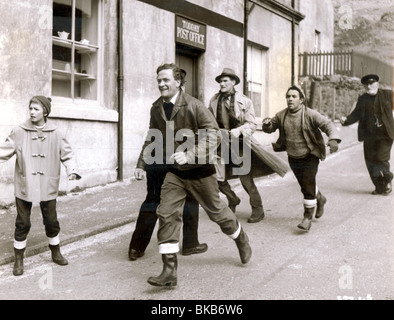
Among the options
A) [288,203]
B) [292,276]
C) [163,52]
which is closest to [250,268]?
[292,276]

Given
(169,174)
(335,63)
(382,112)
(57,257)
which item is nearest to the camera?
(169,174)

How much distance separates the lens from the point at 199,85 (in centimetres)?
1166

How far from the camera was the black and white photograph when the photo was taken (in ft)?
13.7

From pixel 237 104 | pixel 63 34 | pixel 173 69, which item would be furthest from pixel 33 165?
pixel 63 34

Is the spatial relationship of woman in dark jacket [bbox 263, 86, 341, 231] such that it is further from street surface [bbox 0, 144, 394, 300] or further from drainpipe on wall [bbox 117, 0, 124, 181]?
drainpipe on wall [bbox 117, 0, 124, 181]

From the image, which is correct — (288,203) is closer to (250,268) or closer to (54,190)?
(250,268)

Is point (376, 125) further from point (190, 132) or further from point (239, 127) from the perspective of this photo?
point (190, 132)

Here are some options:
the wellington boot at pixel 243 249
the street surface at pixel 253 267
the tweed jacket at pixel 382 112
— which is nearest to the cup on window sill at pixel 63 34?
the street surface at pixel 253 267

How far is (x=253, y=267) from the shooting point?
15.1 ft

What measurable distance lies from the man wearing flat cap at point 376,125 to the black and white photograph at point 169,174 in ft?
0.08

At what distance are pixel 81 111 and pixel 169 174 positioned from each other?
424 centimetres

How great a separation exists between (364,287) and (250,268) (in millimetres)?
1037

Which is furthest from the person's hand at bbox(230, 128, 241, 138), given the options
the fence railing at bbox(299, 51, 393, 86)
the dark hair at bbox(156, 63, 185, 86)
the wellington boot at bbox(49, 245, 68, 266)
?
the fence railing at bbox(299, 51, 393, 86)

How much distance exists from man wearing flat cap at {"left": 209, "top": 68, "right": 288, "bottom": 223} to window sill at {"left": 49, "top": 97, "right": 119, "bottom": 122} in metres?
2.66
